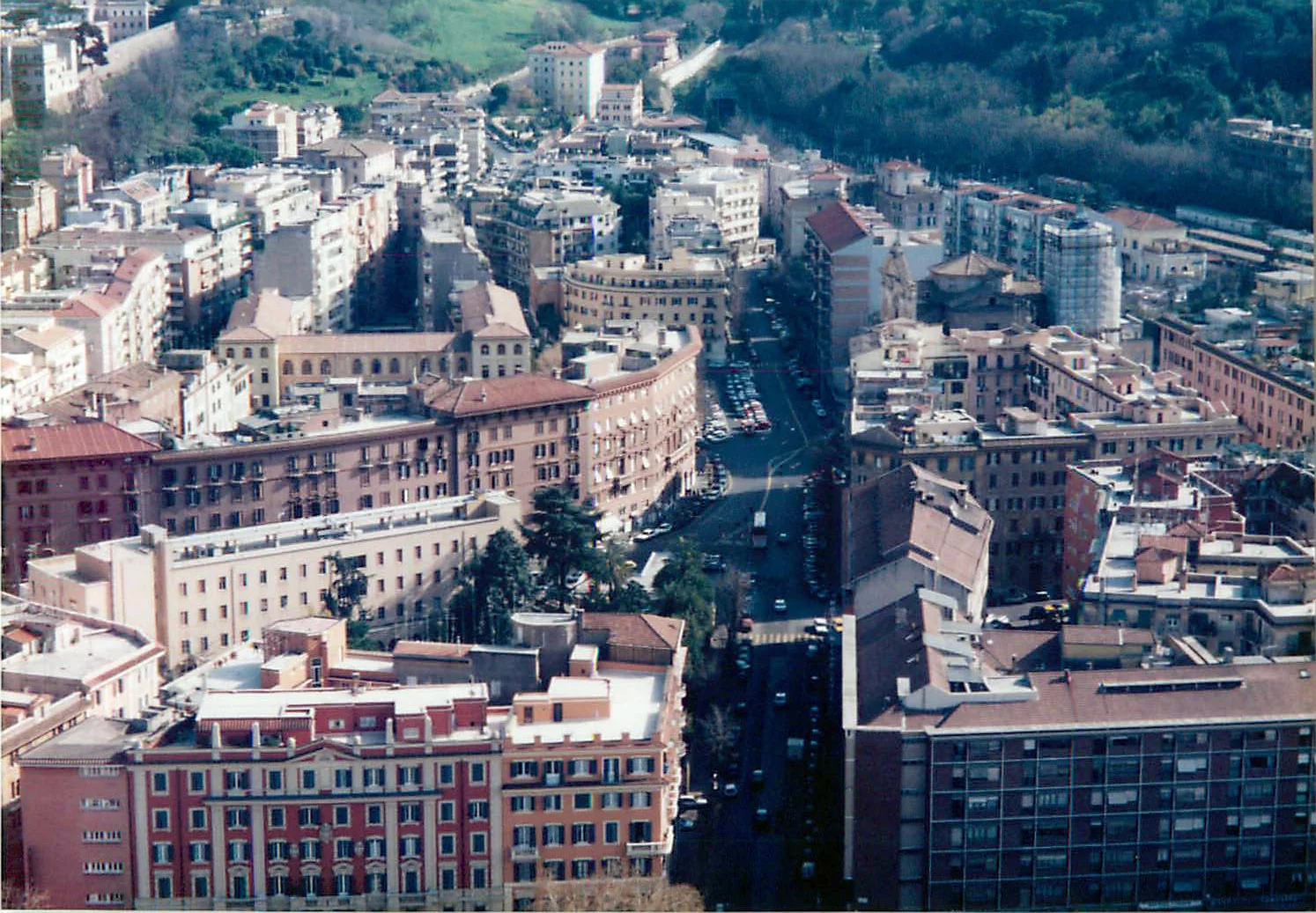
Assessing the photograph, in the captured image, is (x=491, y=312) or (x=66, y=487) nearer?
(x=66, y=487)

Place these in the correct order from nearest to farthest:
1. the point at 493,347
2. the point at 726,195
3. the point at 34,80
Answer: the point at 493,347
the point at 726,195
the point at 34,80

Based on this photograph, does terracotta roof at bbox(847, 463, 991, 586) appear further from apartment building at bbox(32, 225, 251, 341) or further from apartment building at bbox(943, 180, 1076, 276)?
apartment building at bbox(32, 225, 251, 341)

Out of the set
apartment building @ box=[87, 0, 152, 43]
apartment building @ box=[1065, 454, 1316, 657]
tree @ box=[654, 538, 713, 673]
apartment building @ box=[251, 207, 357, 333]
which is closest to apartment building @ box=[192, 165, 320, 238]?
apartment building @ box=[251, 207, 357, 333]

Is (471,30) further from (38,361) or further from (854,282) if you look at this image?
(38,361)

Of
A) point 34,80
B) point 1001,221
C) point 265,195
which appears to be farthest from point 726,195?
point 34,80

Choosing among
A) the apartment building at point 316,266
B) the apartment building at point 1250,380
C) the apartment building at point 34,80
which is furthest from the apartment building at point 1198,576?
the apartment building at point 34,80

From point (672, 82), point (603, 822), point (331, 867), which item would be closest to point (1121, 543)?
point (603, 822)
